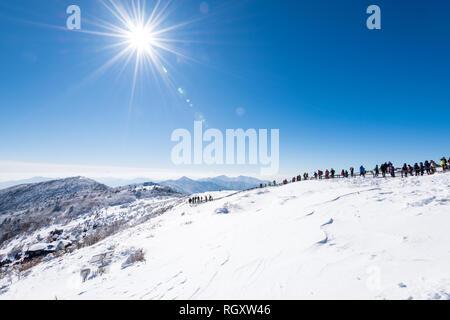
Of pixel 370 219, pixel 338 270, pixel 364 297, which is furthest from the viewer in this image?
pixel 370 219

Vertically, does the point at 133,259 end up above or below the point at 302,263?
below

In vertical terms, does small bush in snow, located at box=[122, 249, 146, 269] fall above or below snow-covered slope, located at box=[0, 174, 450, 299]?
below

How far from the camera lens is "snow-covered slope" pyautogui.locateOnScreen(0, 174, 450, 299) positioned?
13.4 feet

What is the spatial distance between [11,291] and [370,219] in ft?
54.5

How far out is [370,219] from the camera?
7.54 m

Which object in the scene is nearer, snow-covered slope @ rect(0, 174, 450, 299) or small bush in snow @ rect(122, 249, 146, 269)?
snow-covered slope @ rect(0, 174, 450, 299)

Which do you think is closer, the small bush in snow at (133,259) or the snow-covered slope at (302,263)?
the snow-covered slope at (302,263)

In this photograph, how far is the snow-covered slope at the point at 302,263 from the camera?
4098 mm

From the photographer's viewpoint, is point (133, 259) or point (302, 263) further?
point (133, 259)

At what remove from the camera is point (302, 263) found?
17.2 feet

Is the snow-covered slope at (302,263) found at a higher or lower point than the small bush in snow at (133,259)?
higher
